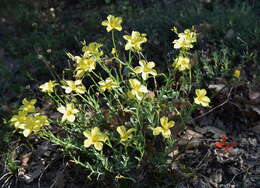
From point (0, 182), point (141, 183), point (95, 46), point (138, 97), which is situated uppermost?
point (95, 46)

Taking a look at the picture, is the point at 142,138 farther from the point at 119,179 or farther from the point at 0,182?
the point at 0,182

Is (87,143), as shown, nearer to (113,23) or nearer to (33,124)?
(33,124)

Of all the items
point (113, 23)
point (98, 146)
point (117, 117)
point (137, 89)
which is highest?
point (113, 23)

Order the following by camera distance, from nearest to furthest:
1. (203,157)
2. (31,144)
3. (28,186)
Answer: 1. (203,157)
2. (28,186)
3. (31,144)

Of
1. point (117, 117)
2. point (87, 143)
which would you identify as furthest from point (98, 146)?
point (117, 117)

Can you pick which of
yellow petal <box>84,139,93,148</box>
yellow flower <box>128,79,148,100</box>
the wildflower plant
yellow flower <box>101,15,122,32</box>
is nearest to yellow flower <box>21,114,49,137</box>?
the wildflower plant

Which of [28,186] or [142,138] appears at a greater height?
[142,138]

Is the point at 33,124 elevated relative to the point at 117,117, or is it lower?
elevated

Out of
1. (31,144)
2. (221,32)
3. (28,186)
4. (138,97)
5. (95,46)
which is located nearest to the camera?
(138,97)

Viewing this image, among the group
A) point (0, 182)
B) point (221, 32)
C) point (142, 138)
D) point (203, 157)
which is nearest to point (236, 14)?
point (221, 32)

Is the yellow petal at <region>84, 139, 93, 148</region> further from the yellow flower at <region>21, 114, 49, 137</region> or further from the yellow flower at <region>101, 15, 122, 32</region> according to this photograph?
the yellow flower at <region>101, 15, 122, 32</region>

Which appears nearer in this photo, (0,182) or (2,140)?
(0,182)
